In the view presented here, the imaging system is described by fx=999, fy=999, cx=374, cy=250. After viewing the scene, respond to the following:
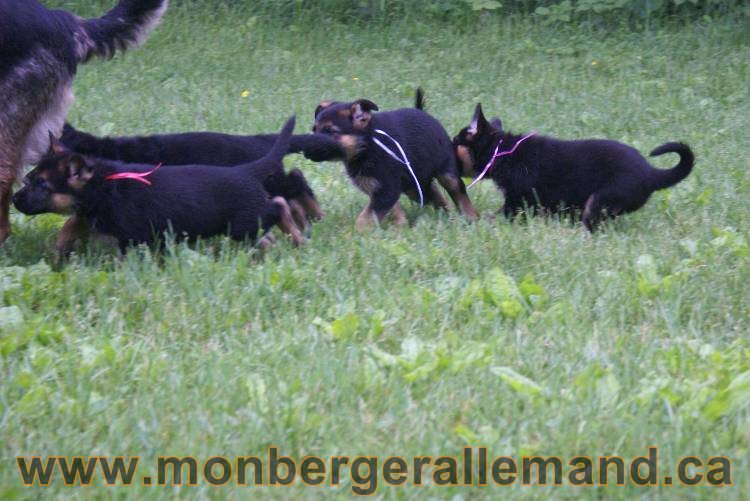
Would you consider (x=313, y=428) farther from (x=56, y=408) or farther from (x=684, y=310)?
(x=684, y=310)

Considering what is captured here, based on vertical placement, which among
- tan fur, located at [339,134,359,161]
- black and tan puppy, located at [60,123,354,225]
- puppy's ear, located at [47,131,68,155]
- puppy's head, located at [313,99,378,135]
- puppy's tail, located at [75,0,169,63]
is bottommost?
black and tan puppy, located at [60,123,354,225]

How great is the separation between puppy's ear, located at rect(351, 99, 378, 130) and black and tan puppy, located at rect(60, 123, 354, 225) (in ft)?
0.89

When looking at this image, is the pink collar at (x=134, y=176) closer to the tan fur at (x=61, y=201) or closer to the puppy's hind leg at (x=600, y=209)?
the tan fur at (x=61, y=201)

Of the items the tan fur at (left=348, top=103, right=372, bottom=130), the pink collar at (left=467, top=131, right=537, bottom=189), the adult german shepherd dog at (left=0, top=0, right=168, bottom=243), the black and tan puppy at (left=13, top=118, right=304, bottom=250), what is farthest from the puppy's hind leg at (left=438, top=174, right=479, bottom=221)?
the adult german shepherd dog at (left=0, top=0, right=168, bottom=243)

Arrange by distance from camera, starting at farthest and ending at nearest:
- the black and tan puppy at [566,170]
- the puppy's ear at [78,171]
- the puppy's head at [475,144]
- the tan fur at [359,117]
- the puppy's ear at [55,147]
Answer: the puppy's head at [475,144]
the tan fur at [359,117]
the black and tan puppy at [566,170]
the puppy's ear at [55,147]
the puppy's ear at [78,171]

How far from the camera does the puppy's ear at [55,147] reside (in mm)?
6103

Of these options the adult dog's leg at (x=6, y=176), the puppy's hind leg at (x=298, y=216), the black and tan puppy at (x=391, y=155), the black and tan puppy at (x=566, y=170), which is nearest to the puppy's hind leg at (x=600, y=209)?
the black and tan puppy at (x=566, y=170)

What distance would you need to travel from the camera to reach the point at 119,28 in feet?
22.5

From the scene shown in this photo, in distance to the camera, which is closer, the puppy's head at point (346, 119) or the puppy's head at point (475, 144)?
the puppy's head at point (346, 119)

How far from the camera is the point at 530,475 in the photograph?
11.3 ft

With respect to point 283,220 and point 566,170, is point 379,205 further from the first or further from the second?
point 566,170

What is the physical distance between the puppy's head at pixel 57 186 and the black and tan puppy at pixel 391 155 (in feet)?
6.21

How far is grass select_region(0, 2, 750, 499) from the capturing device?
144 inches

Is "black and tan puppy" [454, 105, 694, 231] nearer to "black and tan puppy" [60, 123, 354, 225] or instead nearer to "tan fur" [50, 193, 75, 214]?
"black and tan puppy" [60, 123, 354, 225]
